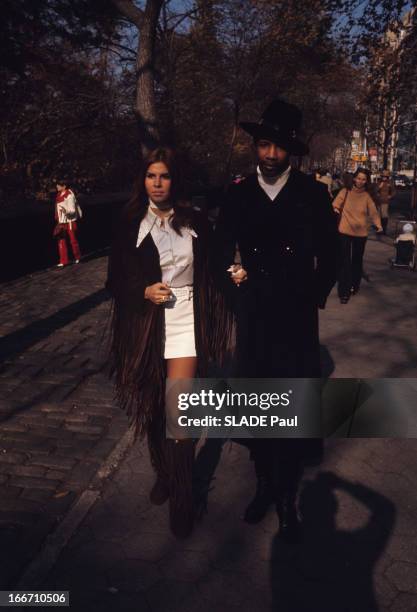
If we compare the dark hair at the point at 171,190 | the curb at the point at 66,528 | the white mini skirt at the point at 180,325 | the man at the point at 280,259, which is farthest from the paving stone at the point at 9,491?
the dark hair at the point at 171,190

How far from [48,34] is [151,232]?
16768 mm

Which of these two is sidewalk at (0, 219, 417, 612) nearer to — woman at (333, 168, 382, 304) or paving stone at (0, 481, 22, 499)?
paving stone at (0, 481, 22, 499)

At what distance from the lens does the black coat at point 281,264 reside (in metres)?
2.93

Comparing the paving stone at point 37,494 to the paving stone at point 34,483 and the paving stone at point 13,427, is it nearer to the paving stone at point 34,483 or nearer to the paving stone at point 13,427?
the paving stone at point 34,483

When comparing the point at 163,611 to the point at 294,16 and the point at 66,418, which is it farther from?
the point at 294,16

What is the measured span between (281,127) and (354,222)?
5951mm

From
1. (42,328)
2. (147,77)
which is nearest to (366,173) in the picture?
(42,328)

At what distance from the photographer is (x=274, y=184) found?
9.73 ft

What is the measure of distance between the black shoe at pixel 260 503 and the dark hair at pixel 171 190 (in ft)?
5.24

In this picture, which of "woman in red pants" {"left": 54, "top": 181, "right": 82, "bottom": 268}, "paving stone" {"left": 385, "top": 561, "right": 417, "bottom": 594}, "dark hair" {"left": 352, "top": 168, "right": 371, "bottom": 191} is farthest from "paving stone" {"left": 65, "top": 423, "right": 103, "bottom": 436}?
"woman in red pants" {"left": 54, "top": 181, "right": 82, "bottom": 268}

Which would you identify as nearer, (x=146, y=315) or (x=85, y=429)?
(x=146, y=315)

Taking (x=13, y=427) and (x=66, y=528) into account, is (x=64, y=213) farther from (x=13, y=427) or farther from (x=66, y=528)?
(x=66, y=528)

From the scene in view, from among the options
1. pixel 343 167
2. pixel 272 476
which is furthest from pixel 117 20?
pixel 343 167

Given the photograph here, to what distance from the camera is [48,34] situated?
17.0m
